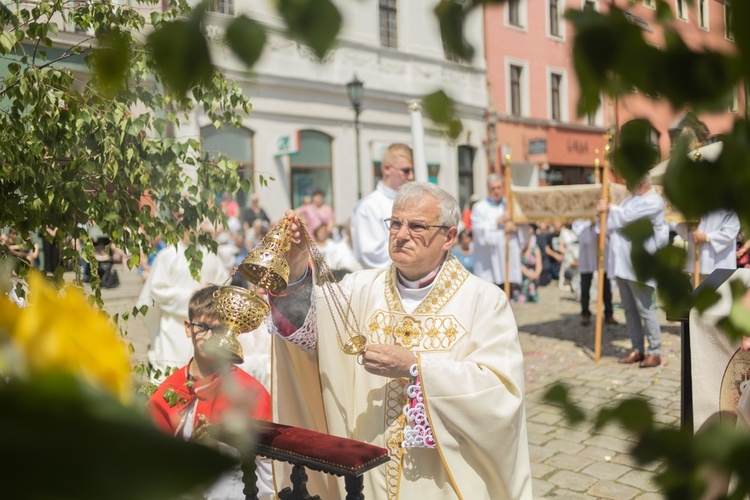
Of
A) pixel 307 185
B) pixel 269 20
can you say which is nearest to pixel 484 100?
pixel 307 185

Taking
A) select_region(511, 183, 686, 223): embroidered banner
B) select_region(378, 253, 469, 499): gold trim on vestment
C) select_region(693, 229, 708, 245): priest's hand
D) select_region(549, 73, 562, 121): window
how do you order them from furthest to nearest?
select_region(549, 73, 562, 121): window → select_region(511, 183, 686, 223): embroidered banner → select_region(693, 229, 708, 245): priest's hand → select_region(378, 253, 469, 499): gold trim on vestment

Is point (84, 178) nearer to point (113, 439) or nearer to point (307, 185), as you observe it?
point (113, 439)

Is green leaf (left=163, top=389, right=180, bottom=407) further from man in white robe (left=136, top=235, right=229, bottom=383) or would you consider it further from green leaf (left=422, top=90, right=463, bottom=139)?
man in white robe (left=136, top=235, right=229, bottom=383)

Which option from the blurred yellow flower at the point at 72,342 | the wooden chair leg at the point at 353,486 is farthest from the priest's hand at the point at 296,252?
the blurred yellow flower at the point at 72,342

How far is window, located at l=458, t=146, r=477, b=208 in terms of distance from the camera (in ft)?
68.9

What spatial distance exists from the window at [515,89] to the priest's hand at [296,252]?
2045 centimetres

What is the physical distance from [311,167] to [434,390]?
14.6 metres

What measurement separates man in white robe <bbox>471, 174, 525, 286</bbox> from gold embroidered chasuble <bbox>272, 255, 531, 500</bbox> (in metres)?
5.84

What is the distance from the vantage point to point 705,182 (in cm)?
68

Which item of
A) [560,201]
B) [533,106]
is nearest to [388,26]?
[533,106]

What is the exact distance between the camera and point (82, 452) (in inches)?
16.1

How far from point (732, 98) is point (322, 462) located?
5.98 ft

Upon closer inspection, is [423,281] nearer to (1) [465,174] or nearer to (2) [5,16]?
(2) [5,16]

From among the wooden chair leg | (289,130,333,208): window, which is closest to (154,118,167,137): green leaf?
the wooden chair leg
